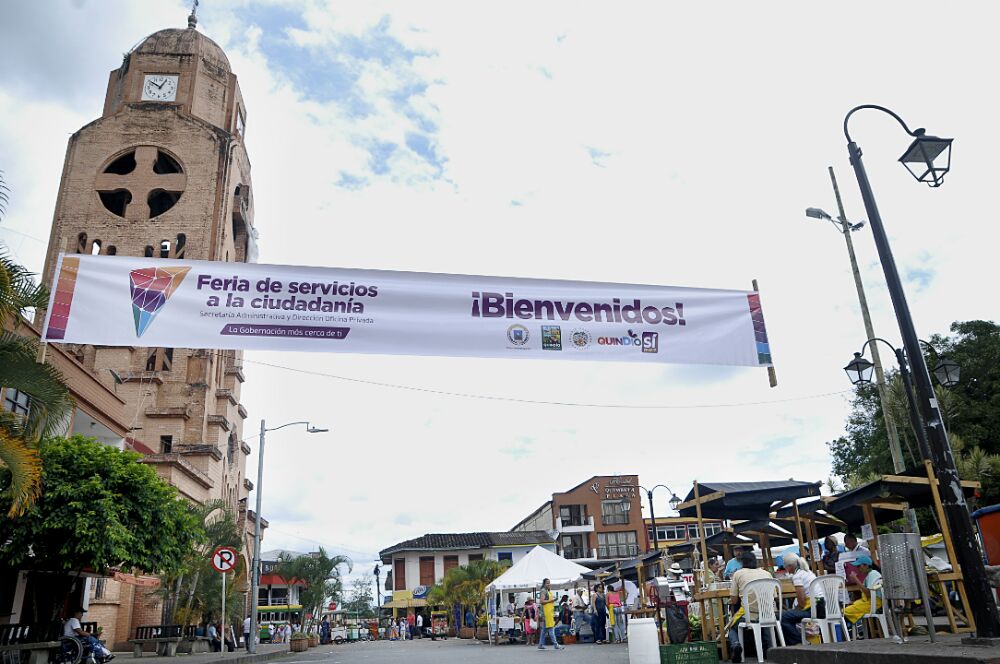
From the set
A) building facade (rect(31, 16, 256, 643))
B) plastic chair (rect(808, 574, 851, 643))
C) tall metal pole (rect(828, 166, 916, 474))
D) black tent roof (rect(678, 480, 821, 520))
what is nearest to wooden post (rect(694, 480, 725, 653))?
black tent roof (rect(678, 480, 821, 520))

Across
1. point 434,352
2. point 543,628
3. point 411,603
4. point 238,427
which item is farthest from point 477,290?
point 411,603

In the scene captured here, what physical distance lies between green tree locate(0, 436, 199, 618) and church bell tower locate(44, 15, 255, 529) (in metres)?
23.2

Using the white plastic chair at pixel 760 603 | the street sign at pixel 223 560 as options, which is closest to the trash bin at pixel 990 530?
the white plastic chair at pixel 760 603

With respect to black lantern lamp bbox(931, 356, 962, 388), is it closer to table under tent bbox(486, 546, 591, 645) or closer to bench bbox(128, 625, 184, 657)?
table under tent bbox(486, 546, 591, 645)

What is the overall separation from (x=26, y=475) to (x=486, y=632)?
24759mm

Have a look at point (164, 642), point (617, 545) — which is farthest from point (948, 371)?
point (617, 545)

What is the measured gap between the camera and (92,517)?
13523 mm

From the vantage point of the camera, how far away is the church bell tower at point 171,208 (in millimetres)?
39188

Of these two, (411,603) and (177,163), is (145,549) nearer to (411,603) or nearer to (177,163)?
(177,163)

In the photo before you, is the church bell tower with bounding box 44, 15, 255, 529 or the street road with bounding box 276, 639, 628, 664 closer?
the street road with bounding box 276, 639, 628, 664

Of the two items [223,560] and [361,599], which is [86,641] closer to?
[223,560]

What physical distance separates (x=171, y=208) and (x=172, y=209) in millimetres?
414

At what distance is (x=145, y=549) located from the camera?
1461cm

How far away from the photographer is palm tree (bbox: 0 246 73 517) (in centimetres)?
938
